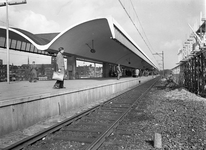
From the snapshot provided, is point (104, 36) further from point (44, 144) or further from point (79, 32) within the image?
point (44, 144)

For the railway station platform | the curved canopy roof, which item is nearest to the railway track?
the railway station platform

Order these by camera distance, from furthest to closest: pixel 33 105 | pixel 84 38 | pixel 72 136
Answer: pixel 84 38, pixel 33 105, pixel 72 136

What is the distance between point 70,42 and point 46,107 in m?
16.7

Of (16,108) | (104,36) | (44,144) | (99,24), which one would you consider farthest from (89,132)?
(104,36)

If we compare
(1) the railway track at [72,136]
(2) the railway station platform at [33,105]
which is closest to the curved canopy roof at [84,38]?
(2) the railway station platform at [33,105]

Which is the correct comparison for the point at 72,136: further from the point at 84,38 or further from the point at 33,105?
the point at 84,38

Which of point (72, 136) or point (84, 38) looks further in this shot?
point (84, 38)

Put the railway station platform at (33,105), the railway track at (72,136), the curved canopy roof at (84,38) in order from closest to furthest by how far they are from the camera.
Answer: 1. the railway track at (72,136)
2. the railway station platform at (33,105)
3. the curved canopy roof at (84,38)

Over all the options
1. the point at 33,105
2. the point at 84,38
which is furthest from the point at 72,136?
the point at 84,38

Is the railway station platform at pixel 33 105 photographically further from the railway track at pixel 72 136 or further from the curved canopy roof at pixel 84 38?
the curved canopy roof at pixel 84 38

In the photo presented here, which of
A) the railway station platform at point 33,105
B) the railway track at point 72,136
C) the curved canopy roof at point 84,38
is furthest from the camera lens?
the curved canopy roof at point 84,38

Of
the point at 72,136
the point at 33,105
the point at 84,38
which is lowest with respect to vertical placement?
the point at 72,136

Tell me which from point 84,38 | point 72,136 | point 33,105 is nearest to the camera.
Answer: point 72,136

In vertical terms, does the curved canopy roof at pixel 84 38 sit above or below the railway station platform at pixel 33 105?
above
